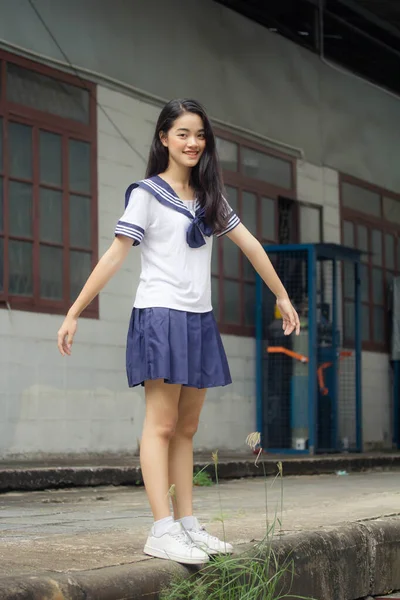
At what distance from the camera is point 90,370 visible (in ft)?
31.3

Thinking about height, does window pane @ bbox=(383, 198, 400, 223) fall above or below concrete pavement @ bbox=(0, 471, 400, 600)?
above

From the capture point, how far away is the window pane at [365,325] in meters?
13.6

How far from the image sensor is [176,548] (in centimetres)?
364

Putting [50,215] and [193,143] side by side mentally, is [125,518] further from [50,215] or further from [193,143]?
[50,215]

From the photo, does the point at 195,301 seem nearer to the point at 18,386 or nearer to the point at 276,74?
the point at 18,386

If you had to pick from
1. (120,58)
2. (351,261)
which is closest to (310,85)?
(351,261)

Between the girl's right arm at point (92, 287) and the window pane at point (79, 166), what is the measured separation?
5.77 meters

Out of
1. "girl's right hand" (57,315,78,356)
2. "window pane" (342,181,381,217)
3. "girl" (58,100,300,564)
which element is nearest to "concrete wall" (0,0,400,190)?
"window pane" (342,181,381,217)

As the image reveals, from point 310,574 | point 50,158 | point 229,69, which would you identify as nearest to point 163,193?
point 310,574

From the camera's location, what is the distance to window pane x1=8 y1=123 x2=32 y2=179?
353 inches

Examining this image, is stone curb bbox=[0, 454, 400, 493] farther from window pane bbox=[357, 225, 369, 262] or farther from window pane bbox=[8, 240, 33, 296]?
window pane bbox=[357, 225, 369, 262]

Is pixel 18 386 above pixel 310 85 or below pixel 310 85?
below

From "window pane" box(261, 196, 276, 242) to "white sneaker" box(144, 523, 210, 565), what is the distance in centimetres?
843

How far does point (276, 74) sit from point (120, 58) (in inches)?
106
